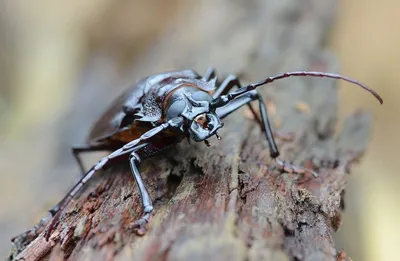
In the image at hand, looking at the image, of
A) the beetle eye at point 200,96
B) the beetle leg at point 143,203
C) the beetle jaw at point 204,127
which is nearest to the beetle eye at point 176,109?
the beetle eye at point 200,96

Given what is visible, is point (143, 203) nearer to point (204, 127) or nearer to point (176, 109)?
point (204, 127)

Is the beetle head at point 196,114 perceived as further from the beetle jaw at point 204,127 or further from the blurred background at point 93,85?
the blurred background at point 93,85

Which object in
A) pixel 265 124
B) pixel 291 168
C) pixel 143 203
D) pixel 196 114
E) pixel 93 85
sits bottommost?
pixel 291 168

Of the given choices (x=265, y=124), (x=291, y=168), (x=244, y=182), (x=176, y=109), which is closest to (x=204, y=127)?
(x=176, y=109)

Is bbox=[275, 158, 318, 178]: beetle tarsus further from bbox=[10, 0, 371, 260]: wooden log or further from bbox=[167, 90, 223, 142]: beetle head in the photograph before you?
bbox=[167, 90, 223, 142]: beetle head

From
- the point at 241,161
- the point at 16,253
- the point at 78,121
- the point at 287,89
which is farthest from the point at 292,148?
the point at 78,121

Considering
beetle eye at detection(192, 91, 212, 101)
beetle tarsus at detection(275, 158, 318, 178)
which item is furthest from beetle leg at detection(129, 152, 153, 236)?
beetle tarsus at detection(275, 158, 318, 178)

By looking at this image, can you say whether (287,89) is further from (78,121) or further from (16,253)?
(16,253)

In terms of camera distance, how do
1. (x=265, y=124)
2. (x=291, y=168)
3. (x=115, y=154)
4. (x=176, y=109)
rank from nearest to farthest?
(x=115, y=154) → (x=176, y=109) → (x=291, y=168) → (x=265, y=124)
